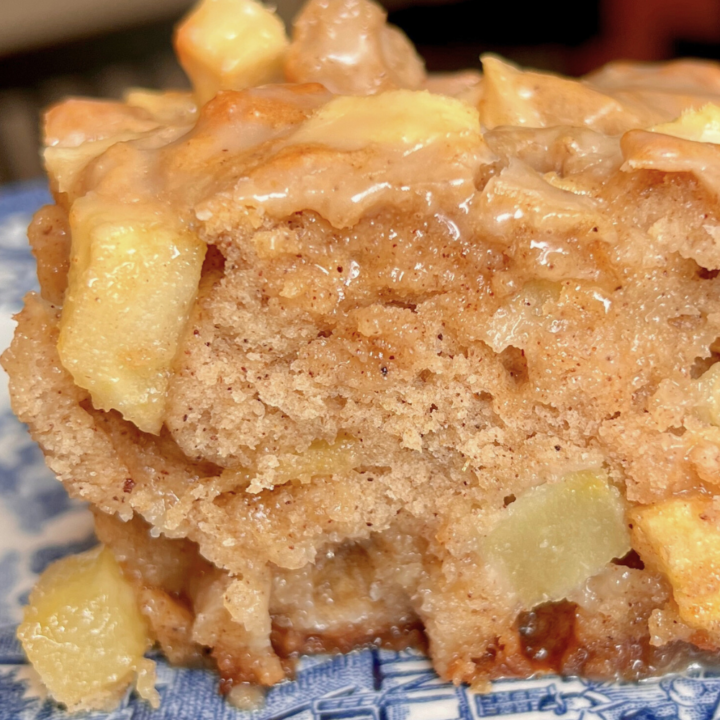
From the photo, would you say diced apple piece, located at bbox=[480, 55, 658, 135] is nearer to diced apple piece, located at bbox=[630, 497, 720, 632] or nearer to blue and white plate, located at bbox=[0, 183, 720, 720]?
diced apple piece, located at bbox=[630, 497, 720, 632]

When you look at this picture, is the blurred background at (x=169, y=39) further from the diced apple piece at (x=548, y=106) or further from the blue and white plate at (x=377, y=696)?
the blue and white plate at (x=377, y=696)

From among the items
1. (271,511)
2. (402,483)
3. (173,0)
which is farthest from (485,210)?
(173,0)

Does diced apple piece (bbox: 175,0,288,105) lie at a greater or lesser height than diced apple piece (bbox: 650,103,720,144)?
greater

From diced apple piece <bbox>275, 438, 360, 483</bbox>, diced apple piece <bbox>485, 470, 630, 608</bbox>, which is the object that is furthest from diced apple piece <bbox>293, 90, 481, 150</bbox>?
diced apple piece <bbox>485, 470, 630, 608</bbox>

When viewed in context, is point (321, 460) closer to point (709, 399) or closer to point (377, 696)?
point (377, 696)

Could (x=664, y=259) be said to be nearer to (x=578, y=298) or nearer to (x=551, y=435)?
(x=578, y=298)

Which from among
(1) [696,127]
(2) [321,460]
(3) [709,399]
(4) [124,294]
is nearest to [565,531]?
(3) [709,399]
